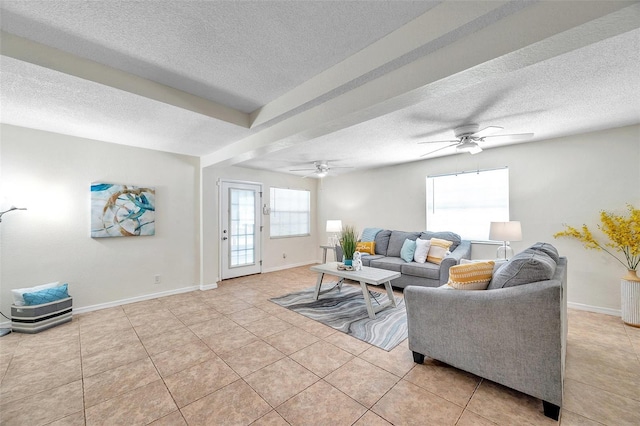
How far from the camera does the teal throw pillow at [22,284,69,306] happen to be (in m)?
2.92

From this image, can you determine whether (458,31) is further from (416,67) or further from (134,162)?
(134,162)

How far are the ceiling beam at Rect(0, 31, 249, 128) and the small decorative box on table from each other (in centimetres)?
271

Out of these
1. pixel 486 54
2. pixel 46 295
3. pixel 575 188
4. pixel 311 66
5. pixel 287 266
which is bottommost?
pixel 287 266

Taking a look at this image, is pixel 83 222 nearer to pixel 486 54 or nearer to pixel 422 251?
pixel 486 54

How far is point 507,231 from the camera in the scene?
342 centimetres

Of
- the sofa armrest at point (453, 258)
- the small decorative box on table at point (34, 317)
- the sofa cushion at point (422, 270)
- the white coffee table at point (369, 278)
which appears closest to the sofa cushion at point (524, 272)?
the white coffee table at point (369, 278)

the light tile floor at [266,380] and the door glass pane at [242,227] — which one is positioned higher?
the door glass pane at [242,227]

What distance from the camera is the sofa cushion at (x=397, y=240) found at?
5.00 meters

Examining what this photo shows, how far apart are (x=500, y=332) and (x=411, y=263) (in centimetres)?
256

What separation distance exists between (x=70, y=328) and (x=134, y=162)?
2.38 m

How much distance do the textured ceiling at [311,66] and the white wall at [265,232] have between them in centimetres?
171

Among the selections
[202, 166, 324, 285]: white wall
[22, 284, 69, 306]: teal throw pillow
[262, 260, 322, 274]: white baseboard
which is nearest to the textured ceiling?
[202, 166, 324, 285]: white wall

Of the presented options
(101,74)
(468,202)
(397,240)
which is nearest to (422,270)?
(397,240)

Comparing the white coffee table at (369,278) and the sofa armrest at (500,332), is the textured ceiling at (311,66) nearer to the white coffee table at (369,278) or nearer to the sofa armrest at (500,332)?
the sofa armrest at (500,332)
